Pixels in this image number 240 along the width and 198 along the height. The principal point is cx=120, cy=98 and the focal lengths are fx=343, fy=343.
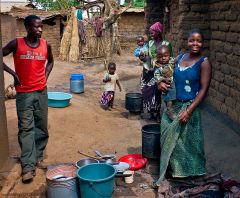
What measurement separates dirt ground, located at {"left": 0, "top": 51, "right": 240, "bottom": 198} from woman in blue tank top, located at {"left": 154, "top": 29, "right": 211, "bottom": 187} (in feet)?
1.49

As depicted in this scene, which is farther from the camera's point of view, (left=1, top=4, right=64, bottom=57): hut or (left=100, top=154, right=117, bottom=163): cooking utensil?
(left=1, top=4, right=64, bottom=57): hut

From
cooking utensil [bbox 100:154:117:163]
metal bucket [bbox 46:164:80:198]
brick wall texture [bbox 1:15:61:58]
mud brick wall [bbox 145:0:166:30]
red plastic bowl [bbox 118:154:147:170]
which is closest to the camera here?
metal bucket [bbox 46:164:80:198]

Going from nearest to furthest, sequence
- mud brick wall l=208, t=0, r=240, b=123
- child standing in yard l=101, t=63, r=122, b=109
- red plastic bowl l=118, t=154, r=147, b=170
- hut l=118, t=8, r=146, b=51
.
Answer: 1. red plastic bowl l=118, t=154, r=147, b=170
2. mud brick wall l=208, t=0, r=240, b=123
3. child standing in yard l=101, t=63, r=122, b=109
4. hut l=118, t=8, r=146, b=51

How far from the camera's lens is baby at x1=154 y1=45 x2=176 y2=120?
378 centimetres

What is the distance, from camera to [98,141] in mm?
5633

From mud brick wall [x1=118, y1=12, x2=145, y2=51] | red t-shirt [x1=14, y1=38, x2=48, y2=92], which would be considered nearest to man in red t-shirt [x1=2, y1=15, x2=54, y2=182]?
red t-shirt [x1=14, y1=38, x2=48, y2=92]

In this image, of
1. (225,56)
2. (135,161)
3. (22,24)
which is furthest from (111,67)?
(22,24)

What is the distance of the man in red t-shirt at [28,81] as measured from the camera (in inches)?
151

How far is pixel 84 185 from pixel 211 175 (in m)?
1.47

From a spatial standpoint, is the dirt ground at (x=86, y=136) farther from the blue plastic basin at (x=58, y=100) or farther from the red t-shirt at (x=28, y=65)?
the red t-shirt at (x=28, y=65)

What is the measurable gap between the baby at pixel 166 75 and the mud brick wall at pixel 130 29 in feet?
55.3

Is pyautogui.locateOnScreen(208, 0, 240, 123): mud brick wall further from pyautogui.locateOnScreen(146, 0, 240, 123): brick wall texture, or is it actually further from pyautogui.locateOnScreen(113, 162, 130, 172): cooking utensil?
pyautogui.locateOnScreen(113, 162, 130, 172): cooking utensil

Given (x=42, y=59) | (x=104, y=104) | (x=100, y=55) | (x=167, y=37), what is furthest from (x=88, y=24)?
(x=42, y=59)

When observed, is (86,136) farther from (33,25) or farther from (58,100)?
(33,25)
